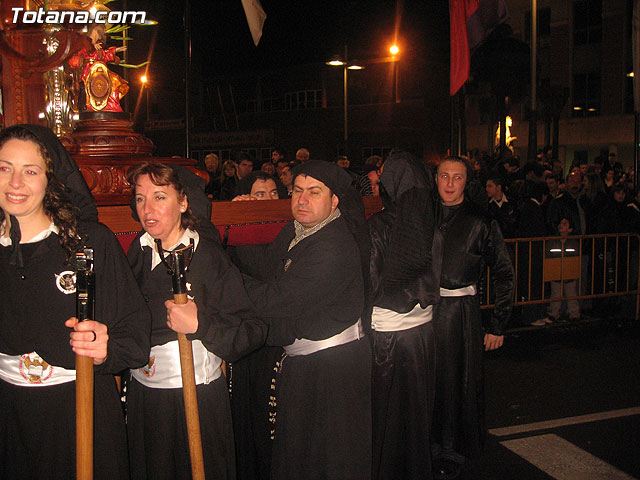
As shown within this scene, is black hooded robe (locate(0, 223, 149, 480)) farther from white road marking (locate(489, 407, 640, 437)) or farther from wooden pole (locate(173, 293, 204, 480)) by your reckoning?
white road marking (locate(489, 407, 640, 437))

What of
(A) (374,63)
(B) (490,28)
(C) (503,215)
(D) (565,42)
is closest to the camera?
(C) (503,215)

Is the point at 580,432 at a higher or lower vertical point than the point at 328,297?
lower

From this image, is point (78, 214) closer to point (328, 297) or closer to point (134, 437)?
point (134, 437)

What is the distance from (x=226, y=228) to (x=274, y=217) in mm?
423

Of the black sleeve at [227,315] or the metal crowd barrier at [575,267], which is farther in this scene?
the metal crowd barrier at [575,267]

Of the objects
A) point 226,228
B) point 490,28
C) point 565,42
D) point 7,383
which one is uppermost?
point 565,42

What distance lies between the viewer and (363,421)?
3.47 meters

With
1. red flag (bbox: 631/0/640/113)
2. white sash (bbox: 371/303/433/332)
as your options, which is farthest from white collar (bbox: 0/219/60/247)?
red flag (bbox: 631/0/640/113)

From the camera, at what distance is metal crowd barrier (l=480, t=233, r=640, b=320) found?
866 centimetres

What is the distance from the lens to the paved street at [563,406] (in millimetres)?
Answer: 4746

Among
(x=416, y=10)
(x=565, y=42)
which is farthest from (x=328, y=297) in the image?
(x=565, y=42)

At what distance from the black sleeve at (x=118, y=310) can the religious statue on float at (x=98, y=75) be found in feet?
6.14

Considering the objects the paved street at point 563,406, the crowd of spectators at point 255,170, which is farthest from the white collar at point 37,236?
the crowd of spectators at point 255,170

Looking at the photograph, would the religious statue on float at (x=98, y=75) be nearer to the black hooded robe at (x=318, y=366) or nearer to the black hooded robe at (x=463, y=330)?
the black hooded robe at (x=318, y=366)
